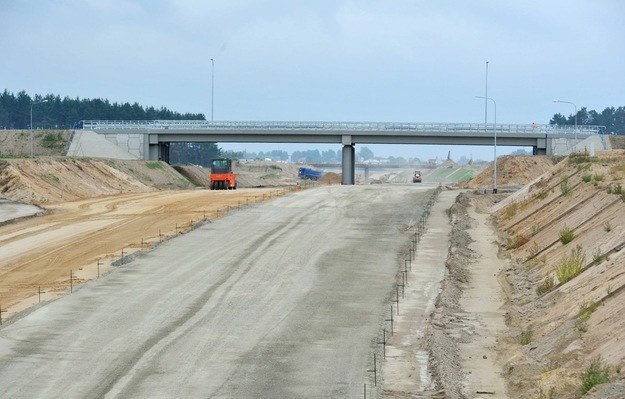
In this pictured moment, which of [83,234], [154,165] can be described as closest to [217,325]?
[83,234]

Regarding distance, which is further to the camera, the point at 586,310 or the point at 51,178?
the point at 51,178

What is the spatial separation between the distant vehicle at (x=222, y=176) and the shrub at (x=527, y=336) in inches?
2664

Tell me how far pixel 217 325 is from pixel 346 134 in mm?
76899

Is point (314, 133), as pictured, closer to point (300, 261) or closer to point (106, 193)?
point (106, 193)

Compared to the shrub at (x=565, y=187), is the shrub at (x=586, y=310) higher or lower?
lower

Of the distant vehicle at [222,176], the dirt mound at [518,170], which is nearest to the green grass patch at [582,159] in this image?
the dirt mound at [518,170]

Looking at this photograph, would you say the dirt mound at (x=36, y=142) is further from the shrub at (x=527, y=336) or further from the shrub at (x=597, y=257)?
the shrub at (x=527, y=336)

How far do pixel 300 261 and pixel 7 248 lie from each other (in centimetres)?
1498

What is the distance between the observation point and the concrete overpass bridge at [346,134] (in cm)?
10362

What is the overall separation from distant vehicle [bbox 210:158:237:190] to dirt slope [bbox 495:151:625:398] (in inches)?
1578

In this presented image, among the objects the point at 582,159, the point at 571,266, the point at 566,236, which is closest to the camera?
the point at 571,266

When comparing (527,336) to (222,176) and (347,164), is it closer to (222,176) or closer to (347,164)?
(222,176)

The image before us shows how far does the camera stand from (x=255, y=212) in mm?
62000

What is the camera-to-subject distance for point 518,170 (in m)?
100
